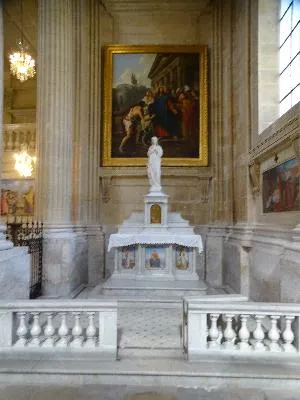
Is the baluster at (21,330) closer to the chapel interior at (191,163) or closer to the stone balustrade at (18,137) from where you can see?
the chapel interior at (191,163)

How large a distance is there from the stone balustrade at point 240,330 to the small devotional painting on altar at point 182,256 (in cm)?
406

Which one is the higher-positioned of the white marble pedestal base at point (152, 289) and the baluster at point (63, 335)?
the baluster at point (63, 335)

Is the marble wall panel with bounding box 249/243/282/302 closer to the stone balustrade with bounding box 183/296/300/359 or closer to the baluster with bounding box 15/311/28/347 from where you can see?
the stone balustrade with bounding box 183/296/300/359

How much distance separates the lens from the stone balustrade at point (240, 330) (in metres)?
3.66

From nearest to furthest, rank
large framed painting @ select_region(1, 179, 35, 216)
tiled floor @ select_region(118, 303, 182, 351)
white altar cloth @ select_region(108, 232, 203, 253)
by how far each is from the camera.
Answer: tiled floor @ select_region(118, 303, 182, 351)
white altar cloth @ select_region(108, 232, 203, 253)
large framed painting @ select_region(1, 179, 35, 216)

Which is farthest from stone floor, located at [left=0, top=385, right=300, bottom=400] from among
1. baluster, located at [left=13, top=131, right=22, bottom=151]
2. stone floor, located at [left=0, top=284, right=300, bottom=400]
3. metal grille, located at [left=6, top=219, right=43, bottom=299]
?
baluster, located at [left=13, top=131, right=22, bottom=151]

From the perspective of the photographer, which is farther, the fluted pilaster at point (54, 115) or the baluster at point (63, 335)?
the fluted pilaster at point (54, 115)

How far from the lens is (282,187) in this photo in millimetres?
5840


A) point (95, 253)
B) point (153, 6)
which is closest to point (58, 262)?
point (95, 253)

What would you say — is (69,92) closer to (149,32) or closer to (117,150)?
(117,150)

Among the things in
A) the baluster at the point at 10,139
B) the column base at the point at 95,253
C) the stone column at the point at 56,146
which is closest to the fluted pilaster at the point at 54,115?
the stone column at the point at 56,146

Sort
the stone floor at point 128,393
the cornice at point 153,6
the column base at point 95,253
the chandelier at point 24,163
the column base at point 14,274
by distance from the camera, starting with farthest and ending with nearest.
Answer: the chandelier at point 24,163 < the cornice at point 153,6 < the column base at point 95,253 < the column base at point 14,274 < the stone floor at point 128,393

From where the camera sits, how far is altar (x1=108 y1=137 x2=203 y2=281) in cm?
765

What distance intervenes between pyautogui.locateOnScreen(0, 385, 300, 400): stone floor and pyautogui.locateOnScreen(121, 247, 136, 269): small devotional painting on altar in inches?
179
